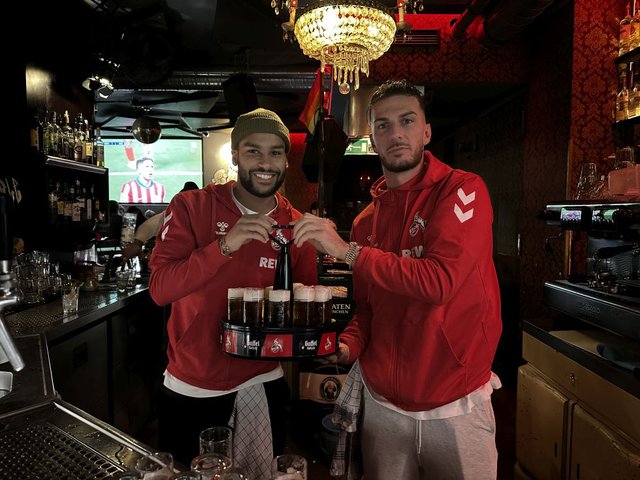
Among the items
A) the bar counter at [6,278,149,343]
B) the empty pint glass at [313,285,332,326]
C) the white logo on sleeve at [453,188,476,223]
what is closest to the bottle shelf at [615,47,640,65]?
the white logo on sleeve at [453,188,476,223]

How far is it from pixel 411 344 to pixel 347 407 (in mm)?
401

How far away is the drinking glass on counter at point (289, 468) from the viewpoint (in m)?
1.02

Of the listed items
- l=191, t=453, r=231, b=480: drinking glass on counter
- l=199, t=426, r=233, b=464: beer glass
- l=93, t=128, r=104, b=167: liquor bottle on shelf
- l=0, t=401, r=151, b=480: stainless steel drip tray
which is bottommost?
l=199, t=426, r=233, b=464: beer glass

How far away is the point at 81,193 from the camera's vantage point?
453cm

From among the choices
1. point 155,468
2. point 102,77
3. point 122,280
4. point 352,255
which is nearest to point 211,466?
point 155,468

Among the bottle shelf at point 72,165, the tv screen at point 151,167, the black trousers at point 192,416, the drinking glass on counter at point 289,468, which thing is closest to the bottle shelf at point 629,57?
the black trousers at point 192,416

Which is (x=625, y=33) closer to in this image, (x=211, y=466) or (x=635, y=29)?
(x=635, y=29)

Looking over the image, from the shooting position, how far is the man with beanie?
196 centimetres

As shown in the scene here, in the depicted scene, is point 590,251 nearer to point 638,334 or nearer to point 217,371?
point 638,334

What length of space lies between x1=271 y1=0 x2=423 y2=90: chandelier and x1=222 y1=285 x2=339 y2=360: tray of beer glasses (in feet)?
6.10

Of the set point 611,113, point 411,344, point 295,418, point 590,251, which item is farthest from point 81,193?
point 611,113

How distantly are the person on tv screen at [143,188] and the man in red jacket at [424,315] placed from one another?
11399 mm

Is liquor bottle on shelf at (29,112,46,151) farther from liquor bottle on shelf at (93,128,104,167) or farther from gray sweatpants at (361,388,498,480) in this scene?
gray sweatpants at (361,388,498,480)

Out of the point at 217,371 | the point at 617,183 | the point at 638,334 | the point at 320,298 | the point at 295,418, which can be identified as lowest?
the point at 295,418
